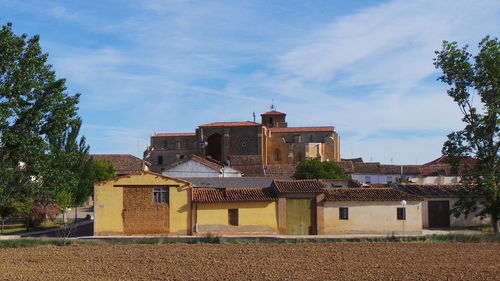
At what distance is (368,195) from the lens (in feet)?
115

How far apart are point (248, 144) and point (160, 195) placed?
5250cm

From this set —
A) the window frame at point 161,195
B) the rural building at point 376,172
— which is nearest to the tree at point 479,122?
the window frame at point 161,195

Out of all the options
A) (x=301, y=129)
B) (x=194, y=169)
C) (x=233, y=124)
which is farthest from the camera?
(x=301, y=129)

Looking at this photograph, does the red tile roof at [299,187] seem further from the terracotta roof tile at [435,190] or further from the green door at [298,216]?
the terracotta roof tile at [435,190]

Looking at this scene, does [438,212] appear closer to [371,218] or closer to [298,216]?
[371,218]

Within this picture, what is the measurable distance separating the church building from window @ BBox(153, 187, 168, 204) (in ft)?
154

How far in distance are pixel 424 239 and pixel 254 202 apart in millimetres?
10238

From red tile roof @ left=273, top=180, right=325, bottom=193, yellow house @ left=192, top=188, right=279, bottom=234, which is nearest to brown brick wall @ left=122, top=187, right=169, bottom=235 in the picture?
yellow house @ left=192, top=188, right=279, bottom=234

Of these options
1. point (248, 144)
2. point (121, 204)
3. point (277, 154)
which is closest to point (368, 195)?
point (121, 204)

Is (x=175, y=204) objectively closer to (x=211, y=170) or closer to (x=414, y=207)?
(x=414, y=207)

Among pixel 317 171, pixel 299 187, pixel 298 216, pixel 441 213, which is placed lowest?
pixel 441 213

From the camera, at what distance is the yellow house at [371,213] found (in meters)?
34.6

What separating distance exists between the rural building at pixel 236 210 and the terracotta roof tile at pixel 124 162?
46.0m

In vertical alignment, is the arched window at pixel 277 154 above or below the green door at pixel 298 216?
above
